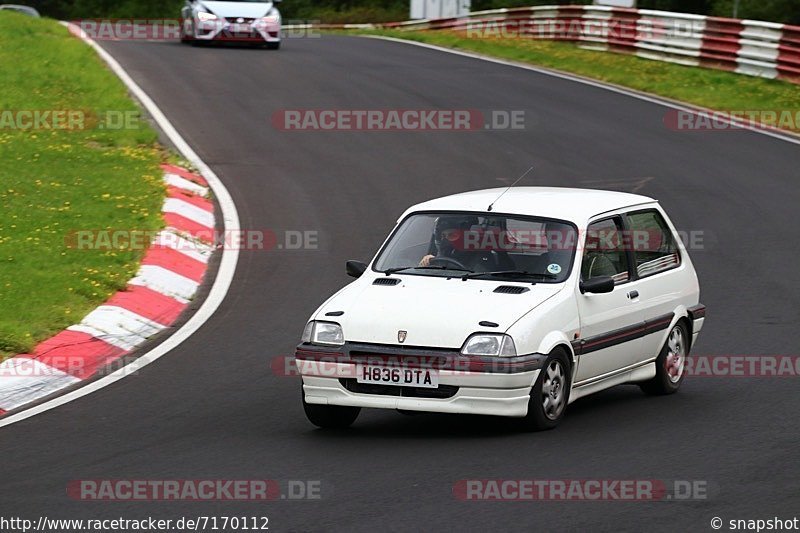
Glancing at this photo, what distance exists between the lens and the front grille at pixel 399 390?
8.45 m

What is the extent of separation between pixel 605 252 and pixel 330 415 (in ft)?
7.54

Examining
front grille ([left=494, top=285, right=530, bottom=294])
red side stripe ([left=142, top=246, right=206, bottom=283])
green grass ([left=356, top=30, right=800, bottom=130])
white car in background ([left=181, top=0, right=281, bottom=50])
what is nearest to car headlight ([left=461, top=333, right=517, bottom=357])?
front grille ([left=494, top=285, right=530, bottom=294])

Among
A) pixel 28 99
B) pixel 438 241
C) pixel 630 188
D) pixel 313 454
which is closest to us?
pixel 313 454

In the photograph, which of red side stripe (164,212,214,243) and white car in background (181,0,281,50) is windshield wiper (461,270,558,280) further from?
white car in background (181,0,281,50)

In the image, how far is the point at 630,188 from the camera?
1820 cm

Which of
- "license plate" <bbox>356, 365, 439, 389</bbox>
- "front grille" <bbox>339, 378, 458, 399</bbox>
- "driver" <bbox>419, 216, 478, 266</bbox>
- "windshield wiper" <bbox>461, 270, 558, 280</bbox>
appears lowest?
"front grille" <bbox>339, 378, 458, 399</bbox>

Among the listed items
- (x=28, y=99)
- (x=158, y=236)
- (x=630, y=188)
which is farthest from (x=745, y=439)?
(x=28, y=99)

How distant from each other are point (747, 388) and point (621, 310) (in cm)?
126

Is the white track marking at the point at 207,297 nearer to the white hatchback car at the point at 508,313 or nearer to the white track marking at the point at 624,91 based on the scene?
the white hatchback car at the point at 508,313

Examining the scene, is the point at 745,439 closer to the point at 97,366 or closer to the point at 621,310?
the point at 621,310

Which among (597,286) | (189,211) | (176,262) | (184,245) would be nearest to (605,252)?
(597,286)

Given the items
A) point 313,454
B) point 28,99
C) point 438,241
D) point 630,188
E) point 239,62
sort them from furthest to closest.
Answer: point 239,62 → point 28,99 → point 630,188 → point 438,241 → point 313,454

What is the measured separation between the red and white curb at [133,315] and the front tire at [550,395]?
3493 mm

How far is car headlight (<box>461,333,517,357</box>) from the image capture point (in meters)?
8.41
